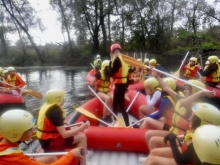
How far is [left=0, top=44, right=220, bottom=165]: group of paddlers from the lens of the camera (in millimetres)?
1595

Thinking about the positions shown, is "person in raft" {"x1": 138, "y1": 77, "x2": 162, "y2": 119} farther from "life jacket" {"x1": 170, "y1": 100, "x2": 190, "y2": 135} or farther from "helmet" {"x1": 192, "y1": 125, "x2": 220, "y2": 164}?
"helmet" {"x1": 192, "y1": 125, "x2": 220, "y2": 164}

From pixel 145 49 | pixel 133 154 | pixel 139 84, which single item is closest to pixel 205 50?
pixel 145 49

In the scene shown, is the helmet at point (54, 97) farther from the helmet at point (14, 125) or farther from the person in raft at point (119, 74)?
the person in raft at point (119, 74)

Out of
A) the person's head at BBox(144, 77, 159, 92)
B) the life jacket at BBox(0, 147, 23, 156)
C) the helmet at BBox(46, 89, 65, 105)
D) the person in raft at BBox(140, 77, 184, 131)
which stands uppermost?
the helmet at BBox(46, 89, 65, 105)

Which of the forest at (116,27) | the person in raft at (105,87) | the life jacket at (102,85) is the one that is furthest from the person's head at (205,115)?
the forest at (116,27)

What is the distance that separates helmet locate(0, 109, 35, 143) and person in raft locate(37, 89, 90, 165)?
625mm

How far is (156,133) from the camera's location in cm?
273

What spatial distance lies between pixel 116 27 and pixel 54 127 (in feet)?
67.0

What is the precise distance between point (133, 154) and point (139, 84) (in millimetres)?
3833

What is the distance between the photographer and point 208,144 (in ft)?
4.54

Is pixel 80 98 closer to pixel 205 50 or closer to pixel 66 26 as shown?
pixel 205 50

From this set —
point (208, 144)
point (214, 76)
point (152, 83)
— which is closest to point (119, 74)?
point (152, 83)

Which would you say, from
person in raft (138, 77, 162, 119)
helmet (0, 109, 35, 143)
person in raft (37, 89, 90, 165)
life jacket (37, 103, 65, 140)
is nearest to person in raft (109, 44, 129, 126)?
→ person in raft (138, 77, 162, 119)

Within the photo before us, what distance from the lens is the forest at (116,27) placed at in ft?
66.0
